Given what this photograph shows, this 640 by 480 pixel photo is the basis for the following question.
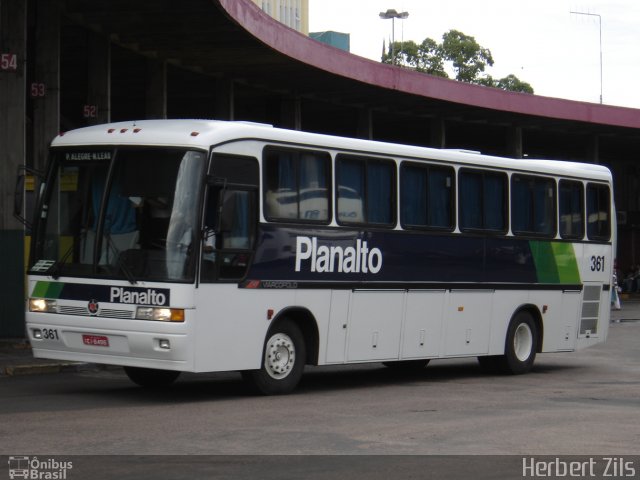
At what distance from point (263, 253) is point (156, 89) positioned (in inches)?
656

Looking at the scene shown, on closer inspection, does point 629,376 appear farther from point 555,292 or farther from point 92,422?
point 92,422

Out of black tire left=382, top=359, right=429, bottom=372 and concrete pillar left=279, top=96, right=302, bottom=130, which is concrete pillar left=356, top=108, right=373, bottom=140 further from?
black tire left=382, top=359, right=429, bottom=372

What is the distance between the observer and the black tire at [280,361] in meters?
14.5

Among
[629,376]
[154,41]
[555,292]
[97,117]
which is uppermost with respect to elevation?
[154,41]

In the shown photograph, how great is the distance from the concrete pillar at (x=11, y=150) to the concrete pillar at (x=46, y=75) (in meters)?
1.59

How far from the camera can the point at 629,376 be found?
62.2 ft

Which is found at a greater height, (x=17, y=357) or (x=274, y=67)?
(x=274, y=67)

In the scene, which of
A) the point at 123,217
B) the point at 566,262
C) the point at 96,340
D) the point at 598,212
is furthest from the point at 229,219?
the point at 598,212

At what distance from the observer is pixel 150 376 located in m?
15.6

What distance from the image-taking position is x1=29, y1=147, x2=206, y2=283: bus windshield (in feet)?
44.5

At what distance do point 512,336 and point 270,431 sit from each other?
8.30 meters

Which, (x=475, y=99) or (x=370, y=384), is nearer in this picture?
(x=370, y=384)

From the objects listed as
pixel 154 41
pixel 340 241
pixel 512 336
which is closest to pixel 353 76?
pixel 154 41

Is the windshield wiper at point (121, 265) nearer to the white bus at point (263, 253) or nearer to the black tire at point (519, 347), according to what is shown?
the white bus at point (263, 253)
